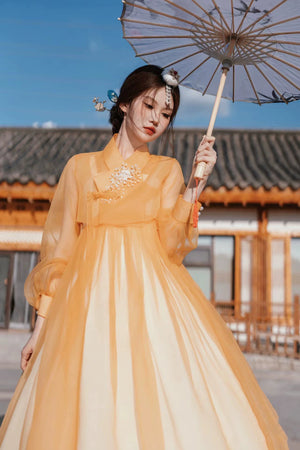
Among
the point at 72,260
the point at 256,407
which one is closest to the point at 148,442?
the point at 256,407

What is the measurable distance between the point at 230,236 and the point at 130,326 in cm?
794

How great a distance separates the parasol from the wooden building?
250 inches

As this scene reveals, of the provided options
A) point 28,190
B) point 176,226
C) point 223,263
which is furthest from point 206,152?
point 223,263

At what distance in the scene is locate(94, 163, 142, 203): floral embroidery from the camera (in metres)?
1.88

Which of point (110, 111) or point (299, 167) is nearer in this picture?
point (110, 111)

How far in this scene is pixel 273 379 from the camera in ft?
19.2

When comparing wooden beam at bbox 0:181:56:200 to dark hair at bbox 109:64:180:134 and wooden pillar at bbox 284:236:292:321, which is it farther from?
dark hair at bbox 109:64:180:134

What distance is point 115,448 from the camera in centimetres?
134

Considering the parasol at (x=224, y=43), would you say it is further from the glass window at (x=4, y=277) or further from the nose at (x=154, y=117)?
the glass window at (x=4, y=277)

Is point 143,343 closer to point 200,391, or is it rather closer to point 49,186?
point 200,391

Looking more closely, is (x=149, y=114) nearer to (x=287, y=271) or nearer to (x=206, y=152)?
(x=206, y=152)

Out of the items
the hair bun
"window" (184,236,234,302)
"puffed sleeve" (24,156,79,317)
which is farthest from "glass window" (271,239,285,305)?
"puffed sleeve" (24,156,79,317)

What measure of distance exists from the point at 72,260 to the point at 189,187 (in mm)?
552

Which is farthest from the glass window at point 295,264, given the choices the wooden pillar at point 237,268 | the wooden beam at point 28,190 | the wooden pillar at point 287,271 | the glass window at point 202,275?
the wooden beam at point 28,190
